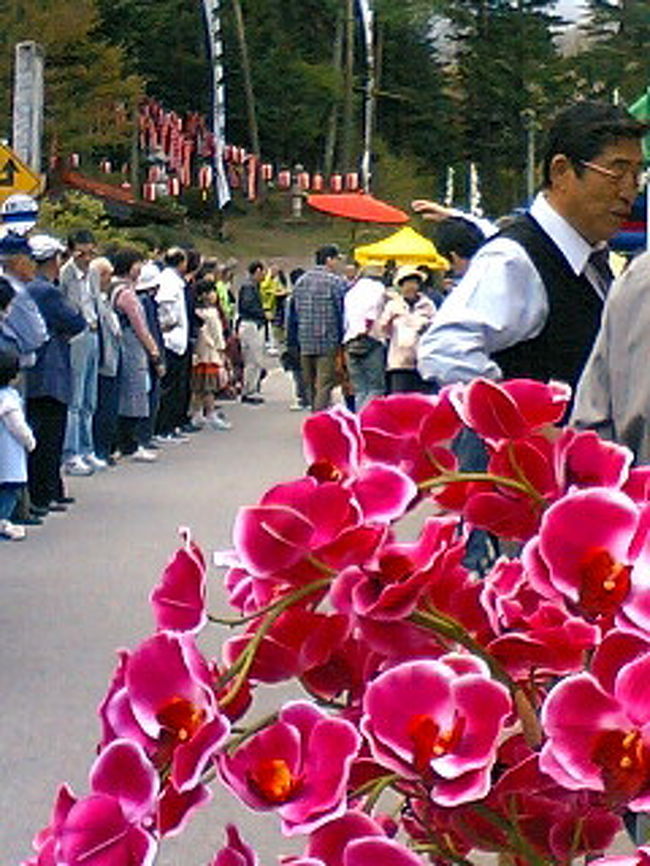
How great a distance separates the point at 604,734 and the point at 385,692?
0.61 feet

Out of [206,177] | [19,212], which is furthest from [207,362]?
[206,177]

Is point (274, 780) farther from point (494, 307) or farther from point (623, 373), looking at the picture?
point (494, 307)

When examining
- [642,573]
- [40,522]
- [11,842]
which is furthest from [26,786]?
[40,522]

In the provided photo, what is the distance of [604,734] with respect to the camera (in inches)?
71.2

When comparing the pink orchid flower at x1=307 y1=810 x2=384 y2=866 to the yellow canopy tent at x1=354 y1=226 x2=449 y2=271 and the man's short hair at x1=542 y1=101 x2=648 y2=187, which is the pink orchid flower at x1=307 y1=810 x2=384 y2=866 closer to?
the man's short hair at x1=542 y1=101 x2=648 y2=187

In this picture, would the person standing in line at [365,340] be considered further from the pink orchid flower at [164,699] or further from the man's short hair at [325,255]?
the pink orchid flower at [164,699]

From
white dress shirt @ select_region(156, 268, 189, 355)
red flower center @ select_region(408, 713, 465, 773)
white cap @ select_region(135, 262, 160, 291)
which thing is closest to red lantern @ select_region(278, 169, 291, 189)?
white dress shirt @ select_region(156, 268, 189, 355)

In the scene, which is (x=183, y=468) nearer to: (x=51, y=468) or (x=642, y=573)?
(x=51, y=468)

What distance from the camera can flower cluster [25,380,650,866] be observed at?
1824 mm

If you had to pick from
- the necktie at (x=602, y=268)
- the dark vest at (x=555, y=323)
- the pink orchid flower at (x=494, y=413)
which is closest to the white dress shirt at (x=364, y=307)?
A: the necktie at (x=602, y=268)

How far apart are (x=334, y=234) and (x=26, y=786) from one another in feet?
206

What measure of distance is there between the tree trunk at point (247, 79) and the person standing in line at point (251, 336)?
1691 inches

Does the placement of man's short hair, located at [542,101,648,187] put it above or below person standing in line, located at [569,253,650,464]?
above

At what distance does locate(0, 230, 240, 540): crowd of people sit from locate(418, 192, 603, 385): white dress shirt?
656cm
